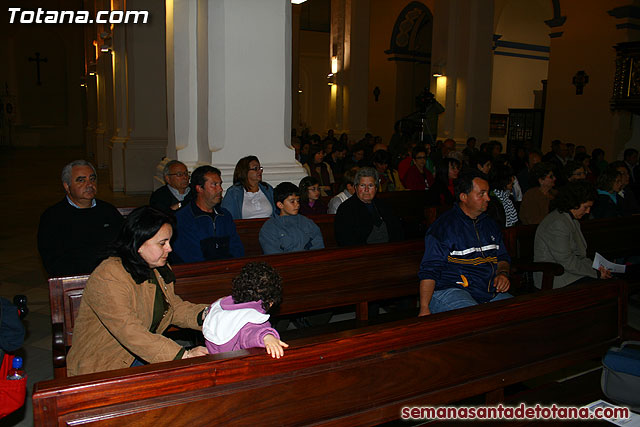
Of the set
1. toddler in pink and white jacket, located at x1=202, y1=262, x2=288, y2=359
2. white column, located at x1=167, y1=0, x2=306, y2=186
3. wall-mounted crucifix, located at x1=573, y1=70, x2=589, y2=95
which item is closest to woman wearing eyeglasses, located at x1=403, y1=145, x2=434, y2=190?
white column, located at x1=167, y1=0, x2=306, y2=186

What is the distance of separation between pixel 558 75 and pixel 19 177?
16023 mm

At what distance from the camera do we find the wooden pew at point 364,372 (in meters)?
1.82

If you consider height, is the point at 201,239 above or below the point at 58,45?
below

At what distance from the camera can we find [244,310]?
7.57ft

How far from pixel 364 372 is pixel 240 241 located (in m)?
2.24

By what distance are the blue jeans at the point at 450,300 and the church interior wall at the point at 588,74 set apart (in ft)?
40.1

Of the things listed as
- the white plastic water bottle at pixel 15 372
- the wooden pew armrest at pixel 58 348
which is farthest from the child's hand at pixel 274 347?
the wooden pew armrest at pixel 58 348

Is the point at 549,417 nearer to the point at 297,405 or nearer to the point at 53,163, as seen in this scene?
the point at 297,405

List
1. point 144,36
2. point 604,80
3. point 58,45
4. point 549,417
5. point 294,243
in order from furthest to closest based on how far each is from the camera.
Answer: point 58,45, point 604,80, point 144,36, point 294,243, point 549,417

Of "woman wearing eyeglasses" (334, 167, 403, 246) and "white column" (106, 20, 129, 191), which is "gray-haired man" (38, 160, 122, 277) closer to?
"woman wearing eyeglasses" (334, 167, 403, 246)

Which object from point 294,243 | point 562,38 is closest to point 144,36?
point 294,243

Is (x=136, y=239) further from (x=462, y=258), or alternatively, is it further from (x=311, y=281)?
(x=462, y=258)

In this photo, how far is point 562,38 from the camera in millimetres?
14961

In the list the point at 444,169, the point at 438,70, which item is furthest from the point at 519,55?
the point at 444,169
